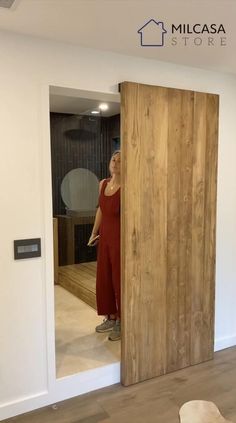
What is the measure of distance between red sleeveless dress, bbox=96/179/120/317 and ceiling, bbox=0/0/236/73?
3.67 ft

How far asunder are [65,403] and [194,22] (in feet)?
8.06

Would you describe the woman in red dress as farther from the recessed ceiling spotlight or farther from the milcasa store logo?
the recessed ceiling spotlight

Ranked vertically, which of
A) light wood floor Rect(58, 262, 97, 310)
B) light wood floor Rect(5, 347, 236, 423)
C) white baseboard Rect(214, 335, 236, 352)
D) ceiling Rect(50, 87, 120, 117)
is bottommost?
light wood floor Rect(5, 347, 236, 423)

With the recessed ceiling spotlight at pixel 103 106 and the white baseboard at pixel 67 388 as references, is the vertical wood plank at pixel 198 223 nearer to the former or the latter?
the white baseboard at pixel 67 388

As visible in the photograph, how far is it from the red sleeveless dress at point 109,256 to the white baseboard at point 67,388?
1.81 ft

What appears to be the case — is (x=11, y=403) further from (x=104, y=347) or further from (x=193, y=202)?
(x=193, y=202)

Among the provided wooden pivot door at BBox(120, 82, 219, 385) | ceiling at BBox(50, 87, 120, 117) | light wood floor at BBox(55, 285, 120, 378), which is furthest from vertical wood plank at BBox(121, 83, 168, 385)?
ceiling at BBox(50, 87, 120, 117)

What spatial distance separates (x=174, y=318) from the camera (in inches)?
107

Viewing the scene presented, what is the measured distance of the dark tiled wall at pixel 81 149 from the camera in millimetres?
4730

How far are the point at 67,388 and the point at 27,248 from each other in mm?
1023

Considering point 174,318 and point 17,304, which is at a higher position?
point 17,304

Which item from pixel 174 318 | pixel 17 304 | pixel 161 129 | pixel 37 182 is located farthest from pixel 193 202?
pixel 17 304

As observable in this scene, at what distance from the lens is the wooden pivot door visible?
2.45 metres

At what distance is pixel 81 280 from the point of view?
4.20m
